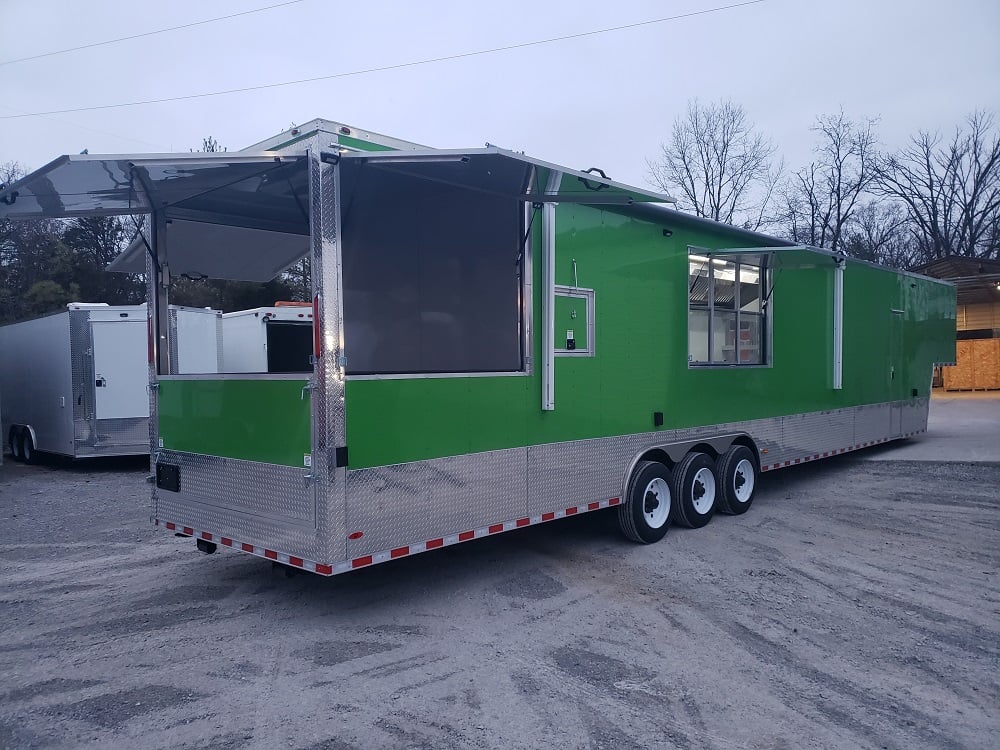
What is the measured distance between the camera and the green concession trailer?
447 centimetres

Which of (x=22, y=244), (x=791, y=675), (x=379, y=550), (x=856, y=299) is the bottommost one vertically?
(x=791, y=675)

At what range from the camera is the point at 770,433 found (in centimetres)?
837

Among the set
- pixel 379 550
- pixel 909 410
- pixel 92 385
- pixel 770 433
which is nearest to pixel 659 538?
pixel 770 433

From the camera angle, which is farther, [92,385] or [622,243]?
[92,385]

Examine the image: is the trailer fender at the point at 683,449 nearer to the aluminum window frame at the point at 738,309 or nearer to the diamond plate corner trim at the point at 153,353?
the aluminum window frame at the point at 738,309

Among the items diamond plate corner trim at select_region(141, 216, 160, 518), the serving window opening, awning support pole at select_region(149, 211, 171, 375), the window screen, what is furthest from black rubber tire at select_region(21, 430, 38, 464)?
the serving window opening

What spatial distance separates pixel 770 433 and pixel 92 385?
32.6 feet

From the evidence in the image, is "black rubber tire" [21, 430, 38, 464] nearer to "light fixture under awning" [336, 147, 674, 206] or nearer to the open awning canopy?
the open awning canopy

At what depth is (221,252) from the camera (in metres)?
6.46

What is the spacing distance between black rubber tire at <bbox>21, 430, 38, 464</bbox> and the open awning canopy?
901 centimetres

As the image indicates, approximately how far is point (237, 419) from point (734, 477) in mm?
5225

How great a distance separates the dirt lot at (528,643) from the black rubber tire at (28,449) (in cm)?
679

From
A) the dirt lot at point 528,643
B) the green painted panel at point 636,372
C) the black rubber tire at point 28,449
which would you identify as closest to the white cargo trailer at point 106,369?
the black rubber tire at point 28,449

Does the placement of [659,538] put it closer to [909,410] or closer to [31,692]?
[31,692]
